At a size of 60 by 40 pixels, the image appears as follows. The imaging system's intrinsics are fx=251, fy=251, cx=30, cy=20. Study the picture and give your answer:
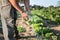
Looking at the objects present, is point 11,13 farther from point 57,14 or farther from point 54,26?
point 57,14

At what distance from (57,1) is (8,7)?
29.9 ft

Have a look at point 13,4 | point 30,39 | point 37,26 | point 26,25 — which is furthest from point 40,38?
point 26,25

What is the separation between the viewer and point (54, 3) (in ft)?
40.4

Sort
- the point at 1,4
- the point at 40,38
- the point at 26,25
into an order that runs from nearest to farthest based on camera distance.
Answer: the point at 1,4
the point at 40,38
the point at 26,25

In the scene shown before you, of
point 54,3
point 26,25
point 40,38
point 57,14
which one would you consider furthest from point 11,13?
point 54,3

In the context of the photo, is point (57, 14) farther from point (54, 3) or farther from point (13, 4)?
point (13, 4)

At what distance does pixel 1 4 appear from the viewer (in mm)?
3605

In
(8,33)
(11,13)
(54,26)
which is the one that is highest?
(11,13)

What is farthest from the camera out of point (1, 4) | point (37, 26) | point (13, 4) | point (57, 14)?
point (57, 14)

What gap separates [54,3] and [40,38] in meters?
7.34

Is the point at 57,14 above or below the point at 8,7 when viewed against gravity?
below

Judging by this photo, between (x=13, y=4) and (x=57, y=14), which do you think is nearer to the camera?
(x=13, y=4)

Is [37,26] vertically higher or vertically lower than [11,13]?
lower

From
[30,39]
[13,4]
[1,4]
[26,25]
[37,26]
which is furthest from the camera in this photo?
[26,25]
